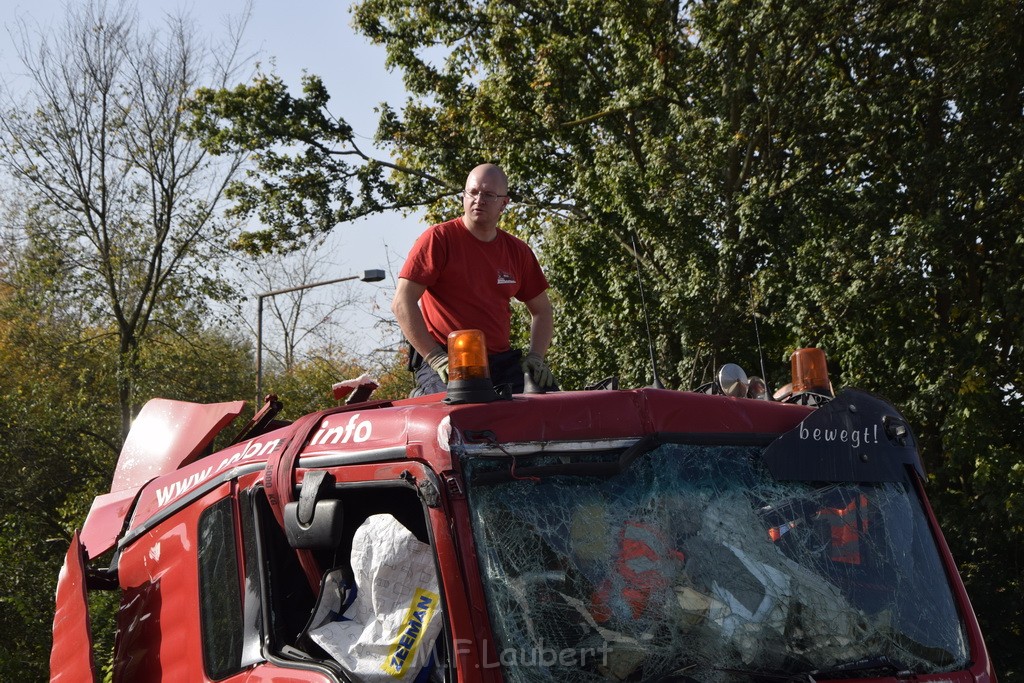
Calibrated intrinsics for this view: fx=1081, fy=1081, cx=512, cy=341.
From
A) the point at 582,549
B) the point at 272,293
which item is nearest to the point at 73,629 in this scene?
the point at 582,549

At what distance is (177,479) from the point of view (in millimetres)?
4043

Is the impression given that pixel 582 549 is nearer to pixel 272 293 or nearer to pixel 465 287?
pixel 465 287

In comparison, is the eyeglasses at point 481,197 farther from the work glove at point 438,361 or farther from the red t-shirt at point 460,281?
the work glove at point 438,361

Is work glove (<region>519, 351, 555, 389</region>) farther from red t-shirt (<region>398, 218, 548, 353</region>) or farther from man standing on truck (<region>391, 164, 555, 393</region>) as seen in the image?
red t-shirt (<region>398, 218, 548, 353</region>)

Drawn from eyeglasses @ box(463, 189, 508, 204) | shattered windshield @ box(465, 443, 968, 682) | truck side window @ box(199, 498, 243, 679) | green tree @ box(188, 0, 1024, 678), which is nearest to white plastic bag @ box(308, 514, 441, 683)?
shattered windshield @ box(465, 443, 968, 682)

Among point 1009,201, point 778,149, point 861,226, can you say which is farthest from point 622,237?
point 1009,201

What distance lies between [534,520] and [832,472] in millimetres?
957

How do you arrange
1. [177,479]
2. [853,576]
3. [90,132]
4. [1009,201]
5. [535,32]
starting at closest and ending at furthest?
[853,576]
[177,479]
[1009,201]
[535,32]
[90,132]

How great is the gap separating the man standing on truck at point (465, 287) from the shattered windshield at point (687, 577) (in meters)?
1.31

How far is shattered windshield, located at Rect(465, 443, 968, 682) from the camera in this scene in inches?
107

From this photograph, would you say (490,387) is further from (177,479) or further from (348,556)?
(177,479)

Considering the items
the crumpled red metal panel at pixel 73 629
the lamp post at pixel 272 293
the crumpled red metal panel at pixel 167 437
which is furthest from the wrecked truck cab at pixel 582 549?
the lamp post at pixel 272 293

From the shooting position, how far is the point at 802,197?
45.2ft

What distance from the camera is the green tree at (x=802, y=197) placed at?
12.9 metres
